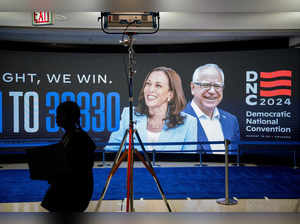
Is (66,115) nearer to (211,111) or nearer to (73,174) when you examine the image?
(73,174)

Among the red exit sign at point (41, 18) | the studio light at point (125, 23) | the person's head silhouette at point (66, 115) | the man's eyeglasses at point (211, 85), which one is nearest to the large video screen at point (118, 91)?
the man's eyeglasses at point (211, 85)

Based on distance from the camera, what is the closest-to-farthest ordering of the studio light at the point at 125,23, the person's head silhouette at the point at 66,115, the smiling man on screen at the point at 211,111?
1. the studio light at the point at 125,23
2. the person's head silhouette at the point at 66,115
3. the smiling man on screen at the point at 211,111

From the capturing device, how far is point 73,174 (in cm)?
156

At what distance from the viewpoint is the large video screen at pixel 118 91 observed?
22.5 feet

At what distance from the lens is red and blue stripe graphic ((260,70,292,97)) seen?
673 centimetres

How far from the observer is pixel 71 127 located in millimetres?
1645

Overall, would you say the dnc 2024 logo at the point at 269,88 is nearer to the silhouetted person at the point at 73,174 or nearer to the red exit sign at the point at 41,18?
the red exit sign at the point at 41,18

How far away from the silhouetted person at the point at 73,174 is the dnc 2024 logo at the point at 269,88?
19.8 feet

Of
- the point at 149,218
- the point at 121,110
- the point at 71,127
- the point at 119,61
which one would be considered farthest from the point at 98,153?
the point at 149,218

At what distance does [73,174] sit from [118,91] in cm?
600

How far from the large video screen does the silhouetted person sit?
5.53 meters

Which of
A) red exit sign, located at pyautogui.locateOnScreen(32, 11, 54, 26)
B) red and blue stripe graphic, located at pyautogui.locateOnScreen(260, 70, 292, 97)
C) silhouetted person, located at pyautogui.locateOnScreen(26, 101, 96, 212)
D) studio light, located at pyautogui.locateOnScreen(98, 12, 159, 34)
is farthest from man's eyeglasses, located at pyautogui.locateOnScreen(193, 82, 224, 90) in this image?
studio light, located at pyautogui.locateOnScreen(98, 12, 159, 34)

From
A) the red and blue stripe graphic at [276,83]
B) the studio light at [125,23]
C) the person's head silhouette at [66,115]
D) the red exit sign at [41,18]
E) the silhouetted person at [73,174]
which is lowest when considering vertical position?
the silhouetted person at [73,174]

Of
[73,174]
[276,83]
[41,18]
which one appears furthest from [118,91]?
[73,174]
